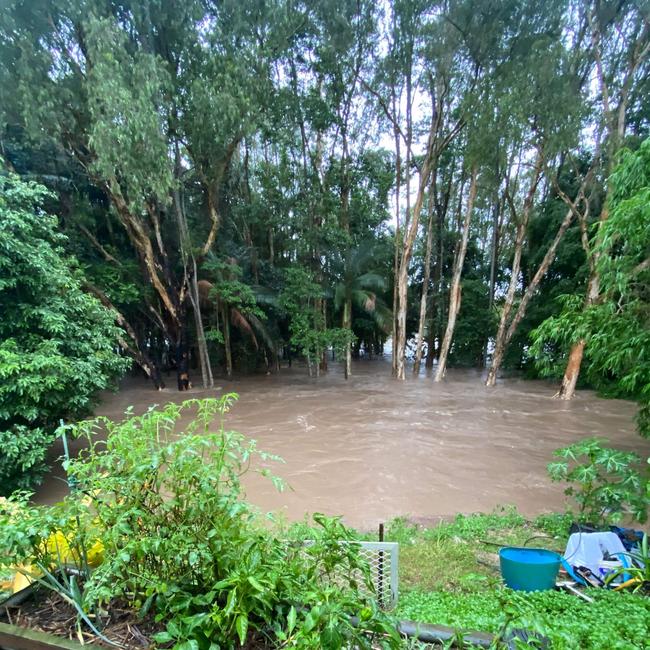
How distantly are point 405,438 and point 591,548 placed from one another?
4.28 m

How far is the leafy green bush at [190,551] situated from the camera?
1.11 m

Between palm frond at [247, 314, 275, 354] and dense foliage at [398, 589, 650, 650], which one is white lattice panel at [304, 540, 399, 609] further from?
palm frond at [247, 314, 275, 354]

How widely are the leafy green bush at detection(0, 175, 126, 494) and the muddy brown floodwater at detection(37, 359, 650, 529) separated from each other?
1.06 meters

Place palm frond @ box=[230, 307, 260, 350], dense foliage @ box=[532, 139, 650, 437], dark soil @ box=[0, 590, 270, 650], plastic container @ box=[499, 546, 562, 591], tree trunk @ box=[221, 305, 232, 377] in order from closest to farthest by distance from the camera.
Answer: dark soil @ box=[0, 590, 270, 650] < plastic container @ box=[499, 546, 562, 591] < dense foliage @ box=[532, 139, 650, 437] < palm frond @ box=[230, 307, 260, 350] < tree trunk @ box=[221, 305, 232, 377]

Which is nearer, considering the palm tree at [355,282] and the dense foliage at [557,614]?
the dense foliage at [557,614]

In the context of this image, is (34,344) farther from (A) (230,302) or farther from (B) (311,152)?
(B) (311,152)

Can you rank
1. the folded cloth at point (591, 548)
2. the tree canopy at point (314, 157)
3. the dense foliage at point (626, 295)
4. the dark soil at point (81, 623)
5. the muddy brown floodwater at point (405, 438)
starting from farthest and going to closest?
the tree canopy at point (314, 157) → the muddy brown floodwater at point (405, 438) → the dense foliage at point (626, 295) → the folded cloth at point (591, 548) → the dark soil at point (81, 623)

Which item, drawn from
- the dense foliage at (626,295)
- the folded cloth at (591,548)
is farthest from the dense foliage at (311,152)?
the folded cloth at (591,548)

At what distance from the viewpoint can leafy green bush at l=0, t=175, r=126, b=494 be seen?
3963 mm

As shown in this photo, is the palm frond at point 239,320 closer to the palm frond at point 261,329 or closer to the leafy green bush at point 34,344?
the palm frond at point 261,329

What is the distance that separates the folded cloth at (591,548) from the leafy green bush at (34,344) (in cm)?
476

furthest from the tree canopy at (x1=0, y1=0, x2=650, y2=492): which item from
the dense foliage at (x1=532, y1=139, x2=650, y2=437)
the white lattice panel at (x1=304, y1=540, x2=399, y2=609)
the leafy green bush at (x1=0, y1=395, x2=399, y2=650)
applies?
the leafy green bush at (x1=0, y1=395, x2=399, y2=650)

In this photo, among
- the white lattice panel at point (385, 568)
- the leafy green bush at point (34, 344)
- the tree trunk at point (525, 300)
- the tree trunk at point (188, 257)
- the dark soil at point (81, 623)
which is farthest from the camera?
the tree trunk at point (525, 300)

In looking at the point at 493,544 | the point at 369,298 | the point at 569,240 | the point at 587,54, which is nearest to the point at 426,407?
the point at 369,298
